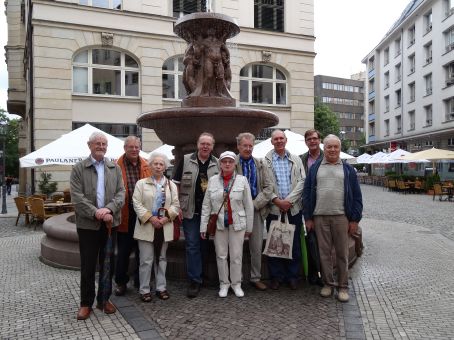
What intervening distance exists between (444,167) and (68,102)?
29.2 metres

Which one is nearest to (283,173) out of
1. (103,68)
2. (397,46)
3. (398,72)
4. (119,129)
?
(119,129)

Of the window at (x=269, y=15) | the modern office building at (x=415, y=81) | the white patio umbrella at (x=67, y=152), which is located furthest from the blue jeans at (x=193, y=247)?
the modern office building at (x=415, y=81)

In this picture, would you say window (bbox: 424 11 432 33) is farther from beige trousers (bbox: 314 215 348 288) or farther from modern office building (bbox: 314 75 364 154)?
modern office building (bbox: 314 75 364 154)

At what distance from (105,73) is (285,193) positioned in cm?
1854

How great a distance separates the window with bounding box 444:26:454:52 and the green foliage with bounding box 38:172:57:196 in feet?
101

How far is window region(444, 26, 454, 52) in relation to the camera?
113 ft

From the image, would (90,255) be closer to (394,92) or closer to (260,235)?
(260,235)

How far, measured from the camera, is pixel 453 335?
4137 mm

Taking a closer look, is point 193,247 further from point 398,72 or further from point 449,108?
point 398,72

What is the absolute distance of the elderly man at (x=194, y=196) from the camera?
5.25 metres

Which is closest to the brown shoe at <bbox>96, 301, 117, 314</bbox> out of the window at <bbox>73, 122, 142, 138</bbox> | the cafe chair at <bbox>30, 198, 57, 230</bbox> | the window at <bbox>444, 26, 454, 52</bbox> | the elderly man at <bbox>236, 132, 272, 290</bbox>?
the elderly man at <bbox>236, 132, 272, 290</bbox>

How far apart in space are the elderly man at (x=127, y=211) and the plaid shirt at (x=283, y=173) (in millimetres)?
1585

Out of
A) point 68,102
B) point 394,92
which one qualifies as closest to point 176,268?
point 68,102

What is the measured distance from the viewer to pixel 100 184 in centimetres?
460
